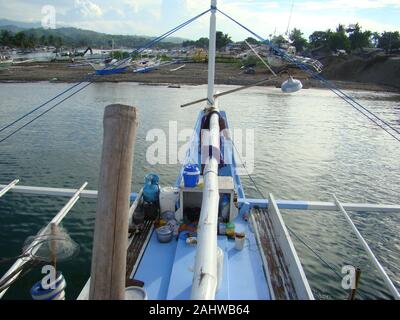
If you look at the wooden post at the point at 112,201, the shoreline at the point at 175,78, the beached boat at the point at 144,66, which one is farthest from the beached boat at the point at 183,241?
the beached boat at the point at 144,66

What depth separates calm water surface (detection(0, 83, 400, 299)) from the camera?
1123cm

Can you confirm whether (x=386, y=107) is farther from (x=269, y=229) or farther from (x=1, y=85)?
(x=1, y=85)

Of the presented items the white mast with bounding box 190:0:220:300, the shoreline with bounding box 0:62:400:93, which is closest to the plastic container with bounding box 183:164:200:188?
the white mast with bounding box 190:0:220:300

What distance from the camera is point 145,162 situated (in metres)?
21.1

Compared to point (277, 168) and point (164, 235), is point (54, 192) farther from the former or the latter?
point (277, 168)

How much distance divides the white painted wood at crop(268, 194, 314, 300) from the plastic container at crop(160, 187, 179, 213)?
112 inches

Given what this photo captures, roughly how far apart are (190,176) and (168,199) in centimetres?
115

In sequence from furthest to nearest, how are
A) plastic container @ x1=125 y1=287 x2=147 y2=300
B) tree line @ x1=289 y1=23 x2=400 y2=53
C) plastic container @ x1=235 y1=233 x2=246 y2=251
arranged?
tree line @ x1=289 y1=23 x2=400 y2=53
plastic container @ x1=235 y1=233 x2=246 y2=251
plastic container @ x1=125 y1=287 x2=147 y2=300

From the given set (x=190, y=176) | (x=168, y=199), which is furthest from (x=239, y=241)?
(x=168, y=199)

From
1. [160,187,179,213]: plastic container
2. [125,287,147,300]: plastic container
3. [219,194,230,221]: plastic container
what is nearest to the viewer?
[125,287,147,300]: plastic container

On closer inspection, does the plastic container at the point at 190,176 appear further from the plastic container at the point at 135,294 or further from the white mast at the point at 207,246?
the plastic container at the point at 135,294

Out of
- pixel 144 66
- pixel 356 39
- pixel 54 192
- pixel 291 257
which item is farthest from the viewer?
pixel 356 39

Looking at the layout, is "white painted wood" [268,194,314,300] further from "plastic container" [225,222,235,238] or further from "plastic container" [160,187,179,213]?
"plastic container" [160,187,179,213]

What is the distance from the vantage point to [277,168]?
20.6 metres
